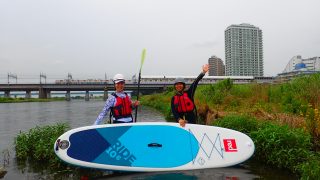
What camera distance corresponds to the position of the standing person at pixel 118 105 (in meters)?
6.19

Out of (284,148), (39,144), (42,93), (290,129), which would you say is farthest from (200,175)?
(42,93)

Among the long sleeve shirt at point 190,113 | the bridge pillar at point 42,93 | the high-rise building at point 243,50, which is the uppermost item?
the high-rise building at point 243,50

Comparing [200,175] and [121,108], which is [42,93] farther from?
[200,175]

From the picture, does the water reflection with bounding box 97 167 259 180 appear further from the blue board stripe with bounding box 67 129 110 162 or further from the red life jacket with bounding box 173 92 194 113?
the red life jacket with bounding box 173 92 194 113

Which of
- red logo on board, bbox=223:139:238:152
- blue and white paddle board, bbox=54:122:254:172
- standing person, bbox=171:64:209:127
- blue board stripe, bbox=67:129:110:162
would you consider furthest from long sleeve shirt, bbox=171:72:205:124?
blue board stripe, bbox=67:129:110:162

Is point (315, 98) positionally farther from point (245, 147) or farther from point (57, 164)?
point (57, 164)

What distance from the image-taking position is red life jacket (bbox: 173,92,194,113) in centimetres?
667

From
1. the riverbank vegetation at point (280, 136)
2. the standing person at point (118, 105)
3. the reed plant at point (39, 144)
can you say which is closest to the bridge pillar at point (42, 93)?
the riverbank vegetation at point (280, 136)

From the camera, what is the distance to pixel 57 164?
6824 millimetres

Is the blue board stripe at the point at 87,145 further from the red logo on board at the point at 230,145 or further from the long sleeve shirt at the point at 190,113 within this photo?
the red logo on board at the point at 230,145

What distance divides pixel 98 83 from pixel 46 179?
66.1m

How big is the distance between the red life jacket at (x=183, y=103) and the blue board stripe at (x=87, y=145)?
1.65m

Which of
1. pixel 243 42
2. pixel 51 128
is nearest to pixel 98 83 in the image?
pixel 243 42

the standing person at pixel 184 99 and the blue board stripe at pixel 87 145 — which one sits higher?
the standing person at pixel 184 99
